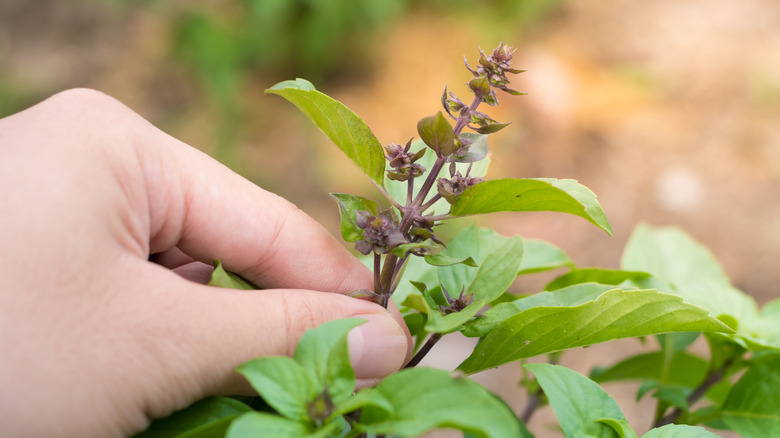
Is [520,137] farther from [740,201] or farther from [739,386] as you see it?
[739,386]

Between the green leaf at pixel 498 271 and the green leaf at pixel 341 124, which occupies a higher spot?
the green leaf at pixel 341 124

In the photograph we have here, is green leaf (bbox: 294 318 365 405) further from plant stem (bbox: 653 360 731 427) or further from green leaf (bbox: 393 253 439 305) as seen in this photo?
plant stem (bbox: 653 360 731 427)

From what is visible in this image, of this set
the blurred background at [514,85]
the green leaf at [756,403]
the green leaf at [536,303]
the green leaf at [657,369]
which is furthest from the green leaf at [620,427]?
the blurred background at [514,85]

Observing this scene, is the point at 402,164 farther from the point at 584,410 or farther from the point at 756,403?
the point at 756,403

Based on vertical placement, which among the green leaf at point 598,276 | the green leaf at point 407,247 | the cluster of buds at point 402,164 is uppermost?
the cluster of buds at point 402,164

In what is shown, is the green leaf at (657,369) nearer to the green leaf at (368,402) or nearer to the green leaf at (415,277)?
the green leaf at (415,277)

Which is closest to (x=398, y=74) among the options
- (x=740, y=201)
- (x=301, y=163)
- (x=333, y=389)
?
(x=301, y=163)

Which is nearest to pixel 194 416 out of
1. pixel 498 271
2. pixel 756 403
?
pixel 498 271

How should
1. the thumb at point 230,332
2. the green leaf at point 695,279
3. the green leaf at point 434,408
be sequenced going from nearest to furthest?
the green leaf at point 434,408
the thumb at point 230,332
the green leaf at point 695,279
